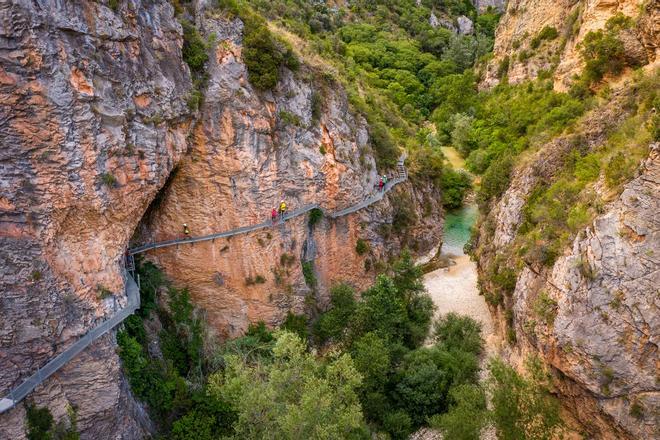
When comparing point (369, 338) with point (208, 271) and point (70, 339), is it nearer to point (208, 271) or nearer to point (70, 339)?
point (208, 271)

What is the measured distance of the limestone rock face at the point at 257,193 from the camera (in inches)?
943

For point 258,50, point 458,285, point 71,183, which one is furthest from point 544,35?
point 71,183

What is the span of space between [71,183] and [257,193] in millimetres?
9639

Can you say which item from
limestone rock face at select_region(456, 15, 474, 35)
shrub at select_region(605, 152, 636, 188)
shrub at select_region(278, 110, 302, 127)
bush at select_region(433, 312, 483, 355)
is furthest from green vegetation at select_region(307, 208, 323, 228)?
limestone rock face at select_region(456, 15, 474, 35)

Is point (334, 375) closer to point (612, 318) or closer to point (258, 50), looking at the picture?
point (612, 318)

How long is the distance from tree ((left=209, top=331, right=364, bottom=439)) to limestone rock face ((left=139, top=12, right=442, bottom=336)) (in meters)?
6.27

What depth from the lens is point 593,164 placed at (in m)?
20.2

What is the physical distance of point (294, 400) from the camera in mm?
18500

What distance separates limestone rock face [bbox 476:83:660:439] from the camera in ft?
49.7

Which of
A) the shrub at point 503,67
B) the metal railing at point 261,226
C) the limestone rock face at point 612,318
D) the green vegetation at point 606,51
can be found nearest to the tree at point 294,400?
the metal railing at point 261,226

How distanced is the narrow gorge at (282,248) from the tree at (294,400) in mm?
110

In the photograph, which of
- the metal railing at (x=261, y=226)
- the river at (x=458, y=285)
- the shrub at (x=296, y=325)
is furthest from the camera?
the river at (x=458, y=285)

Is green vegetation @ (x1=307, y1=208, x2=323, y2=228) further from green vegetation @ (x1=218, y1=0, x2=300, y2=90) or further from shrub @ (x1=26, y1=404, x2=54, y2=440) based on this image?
shrub @ (x1=26, y1=404, x2=54, y2=440)

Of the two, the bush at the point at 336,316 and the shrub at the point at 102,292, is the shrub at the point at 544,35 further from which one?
the shrub at the point at 102,292
